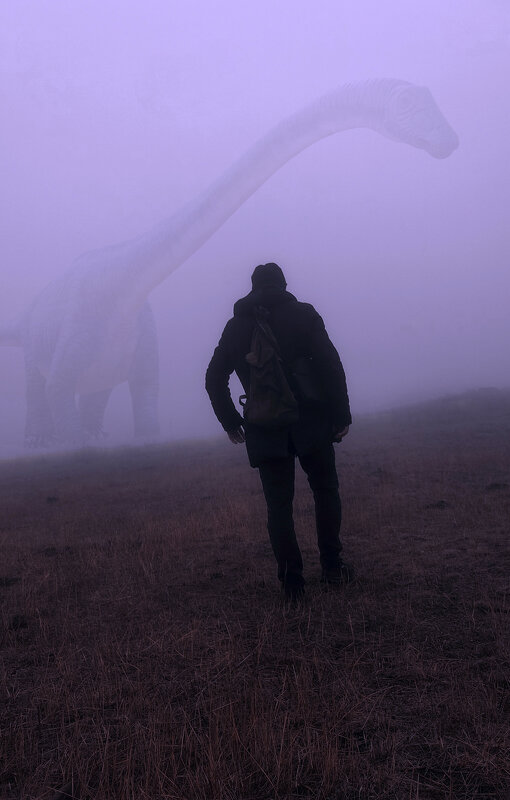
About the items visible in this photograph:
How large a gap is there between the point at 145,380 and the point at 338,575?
18757mm

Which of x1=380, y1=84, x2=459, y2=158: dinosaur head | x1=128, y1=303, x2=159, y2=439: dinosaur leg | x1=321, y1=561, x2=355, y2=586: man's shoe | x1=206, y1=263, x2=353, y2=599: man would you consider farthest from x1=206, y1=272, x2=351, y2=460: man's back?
x1=128, y1=303, x2=159, y2=439: dinosaur leg

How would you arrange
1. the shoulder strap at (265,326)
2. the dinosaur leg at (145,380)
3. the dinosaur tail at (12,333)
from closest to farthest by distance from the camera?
1. the shoulder strap at (265,326)
2. the dinosaur leg at (145,380)
3. the dinosaur tail at (12,333)

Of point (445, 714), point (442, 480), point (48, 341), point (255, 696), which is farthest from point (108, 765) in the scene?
point (48, 341)

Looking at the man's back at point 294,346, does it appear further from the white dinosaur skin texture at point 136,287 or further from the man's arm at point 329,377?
the white dinosaur skin texture at point 136,287

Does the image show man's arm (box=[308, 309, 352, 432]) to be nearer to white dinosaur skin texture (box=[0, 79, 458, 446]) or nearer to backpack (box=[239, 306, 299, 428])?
backpack (box=[239, 306, 299, 428])

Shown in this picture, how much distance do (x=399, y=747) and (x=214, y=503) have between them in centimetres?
552

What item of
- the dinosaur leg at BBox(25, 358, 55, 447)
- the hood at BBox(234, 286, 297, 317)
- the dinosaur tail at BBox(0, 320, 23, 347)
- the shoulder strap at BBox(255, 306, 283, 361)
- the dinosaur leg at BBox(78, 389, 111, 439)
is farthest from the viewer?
the dinosaur tail at BBox(0, 320, 23, 347)

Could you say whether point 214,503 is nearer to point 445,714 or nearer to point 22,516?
point 22,516

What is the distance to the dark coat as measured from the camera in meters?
3.33

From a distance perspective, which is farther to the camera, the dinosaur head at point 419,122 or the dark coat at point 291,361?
the dinosaur head at point 419,122

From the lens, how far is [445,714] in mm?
1921

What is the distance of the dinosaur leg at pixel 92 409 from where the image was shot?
75.3ft

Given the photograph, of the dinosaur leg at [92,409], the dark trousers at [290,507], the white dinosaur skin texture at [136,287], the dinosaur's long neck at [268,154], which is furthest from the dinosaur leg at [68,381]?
the dark trousers at [290,507]

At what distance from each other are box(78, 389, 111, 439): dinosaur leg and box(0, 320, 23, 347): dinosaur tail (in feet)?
11.6
